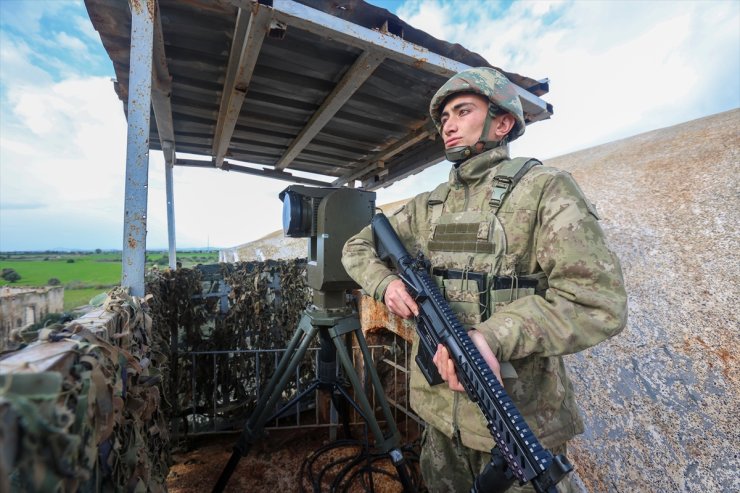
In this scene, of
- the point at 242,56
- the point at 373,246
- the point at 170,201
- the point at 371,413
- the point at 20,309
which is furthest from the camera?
the point at 170,201

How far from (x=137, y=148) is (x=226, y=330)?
104 inches

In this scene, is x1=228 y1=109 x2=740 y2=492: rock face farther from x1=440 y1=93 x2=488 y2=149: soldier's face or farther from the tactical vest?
x1=440 y1=93 x2=488 y2=149: soldier's face

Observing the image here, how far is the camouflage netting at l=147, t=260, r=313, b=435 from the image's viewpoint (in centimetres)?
365

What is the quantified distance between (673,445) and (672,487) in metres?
0.28

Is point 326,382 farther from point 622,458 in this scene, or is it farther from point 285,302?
point 622,458

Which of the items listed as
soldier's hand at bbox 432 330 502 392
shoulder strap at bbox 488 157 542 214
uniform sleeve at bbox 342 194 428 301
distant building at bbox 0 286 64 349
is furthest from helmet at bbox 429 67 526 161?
distant building at bbox 0 286 64 349

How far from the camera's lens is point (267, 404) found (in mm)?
2484

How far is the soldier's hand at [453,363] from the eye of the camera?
129 cm

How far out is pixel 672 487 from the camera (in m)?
2.01

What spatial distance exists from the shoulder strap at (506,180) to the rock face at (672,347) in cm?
195

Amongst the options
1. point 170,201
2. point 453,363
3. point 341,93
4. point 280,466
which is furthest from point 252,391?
point 341,93

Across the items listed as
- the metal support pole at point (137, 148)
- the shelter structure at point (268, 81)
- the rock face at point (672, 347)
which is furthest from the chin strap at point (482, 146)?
the rock face at point (672, 347)

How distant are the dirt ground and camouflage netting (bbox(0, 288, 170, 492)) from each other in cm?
212

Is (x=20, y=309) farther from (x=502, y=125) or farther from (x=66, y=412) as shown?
(x=502, y=125)
